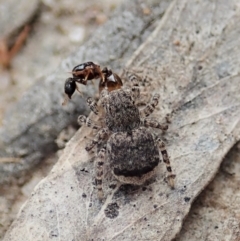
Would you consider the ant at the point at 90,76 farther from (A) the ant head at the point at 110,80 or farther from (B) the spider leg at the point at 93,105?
(B) the spider leg at the point at 93,105

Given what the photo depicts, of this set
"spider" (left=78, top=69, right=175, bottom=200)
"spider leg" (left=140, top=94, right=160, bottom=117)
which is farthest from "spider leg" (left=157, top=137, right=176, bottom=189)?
"spider leg" (left=140, top=94, right=160, bottom=117)

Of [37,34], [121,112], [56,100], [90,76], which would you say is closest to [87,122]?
[121,112]

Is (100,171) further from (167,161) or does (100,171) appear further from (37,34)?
(37,34)

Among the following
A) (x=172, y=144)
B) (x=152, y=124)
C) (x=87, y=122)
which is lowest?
(x=172, y=144)

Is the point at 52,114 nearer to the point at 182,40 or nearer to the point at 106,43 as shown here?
the point at 106,43

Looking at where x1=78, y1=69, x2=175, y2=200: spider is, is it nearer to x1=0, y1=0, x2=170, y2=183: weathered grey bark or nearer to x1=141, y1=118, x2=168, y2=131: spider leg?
x1=141, y1=118, x2=168, y2=131: spider leg
